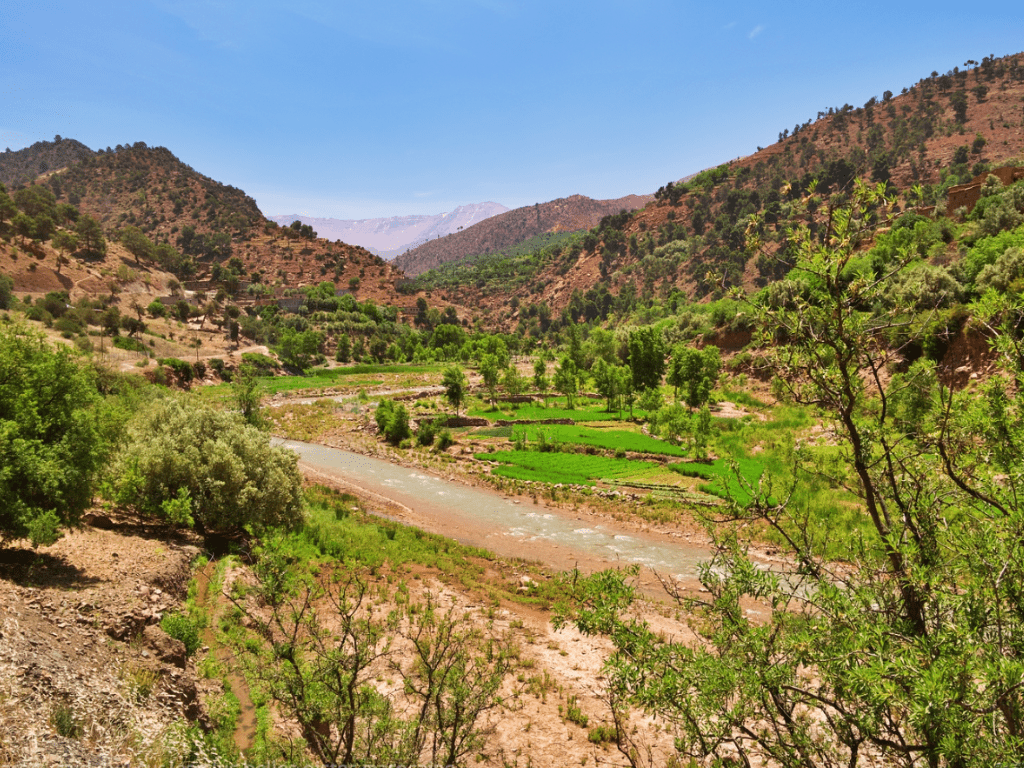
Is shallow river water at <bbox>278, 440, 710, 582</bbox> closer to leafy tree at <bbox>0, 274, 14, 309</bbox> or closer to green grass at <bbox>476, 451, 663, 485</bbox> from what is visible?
green grass at <bbox>476, 451, 663, 485</bbox>

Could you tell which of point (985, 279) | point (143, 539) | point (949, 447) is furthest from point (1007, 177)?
point (143, 539)

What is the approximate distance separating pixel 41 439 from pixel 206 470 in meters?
6.68

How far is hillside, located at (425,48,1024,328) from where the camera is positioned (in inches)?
4951

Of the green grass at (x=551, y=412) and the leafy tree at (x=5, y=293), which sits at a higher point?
the leafy tree at (x=5, y=293)

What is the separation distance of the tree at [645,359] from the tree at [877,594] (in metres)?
51.9

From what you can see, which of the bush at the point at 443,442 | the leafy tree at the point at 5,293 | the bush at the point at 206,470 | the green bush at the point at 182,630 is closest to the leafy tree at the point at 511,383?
the bush at the point at 443,442

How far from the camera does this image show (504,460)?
38.1m

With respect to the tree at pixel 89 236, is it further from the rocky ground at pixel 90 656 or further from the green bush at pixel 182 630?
the green bush at pixel 182 630

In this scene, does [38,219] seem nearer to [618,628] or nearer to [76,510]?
[76,510]

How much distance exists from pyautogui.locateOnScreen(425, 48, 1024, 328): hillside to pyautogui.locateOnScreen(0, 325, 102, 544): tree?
118 meters

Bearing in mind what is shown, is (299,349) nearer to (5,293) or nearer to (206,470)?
(5,293)

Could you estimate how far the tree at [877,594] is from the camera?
3.72 meters

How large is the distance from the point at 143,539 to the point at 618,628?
56.9 feet

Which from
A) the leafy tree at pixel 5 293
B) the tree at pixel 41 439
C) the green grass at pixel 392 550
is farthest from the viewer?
the leafy tree at pixel 5 293
